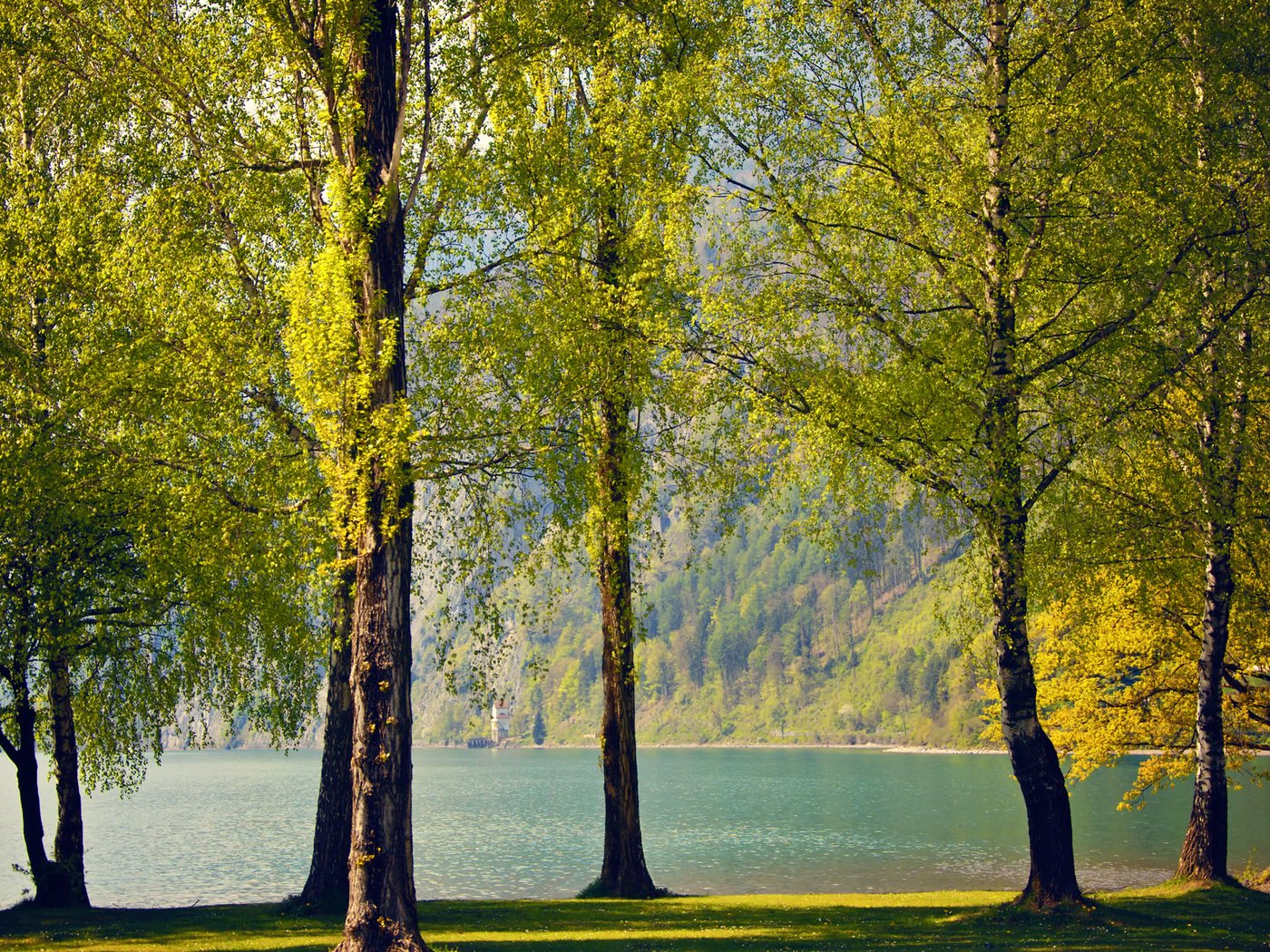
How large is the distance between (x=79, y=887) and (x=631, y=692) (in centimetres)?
1252

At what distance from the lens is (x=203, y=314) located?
19188mm

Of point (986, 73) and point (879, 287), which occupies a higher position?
point (986, 73)

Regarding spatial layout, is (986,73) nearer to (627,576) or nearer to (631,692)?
(627,576)

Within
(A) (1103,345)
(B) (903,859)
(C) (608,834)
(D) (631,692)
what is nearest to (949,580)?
(A) (1103,345)

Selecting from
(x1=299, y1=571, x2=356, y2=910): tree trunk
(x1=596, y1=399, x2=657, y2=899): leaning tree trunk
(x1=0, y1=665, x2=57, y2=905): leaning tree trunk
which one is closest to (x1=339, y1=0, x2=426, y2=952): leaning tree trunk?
(x1=299, y1=571, x2=356, y2=910): tree trunk

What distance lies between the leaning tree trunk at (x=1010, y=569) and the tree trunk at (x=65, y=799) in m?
18.7

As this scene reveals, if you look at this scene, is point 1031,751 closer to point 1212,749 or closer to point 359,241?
point 1212,749

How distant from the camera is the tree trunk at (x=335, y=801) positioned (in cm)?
2016

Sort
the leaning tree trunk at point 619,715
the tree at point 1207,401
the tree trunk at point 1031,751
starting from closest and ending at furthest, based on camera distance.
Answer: the tree at point 1207,401, the tree trunk at point 1031,751, the leaning tree trunk at point 619,715

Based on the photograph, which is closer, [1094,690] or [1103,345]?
[1103,345]

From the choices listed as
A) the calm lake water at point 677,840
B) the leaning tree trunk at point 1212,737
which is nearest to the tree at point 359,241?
the leaning tree trunk at point 1212,737

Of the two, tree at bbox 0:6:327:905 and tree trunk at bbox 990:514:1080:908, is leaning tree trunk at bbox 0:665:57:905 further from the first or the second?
tree trunk at bbox 990:514:1080:908

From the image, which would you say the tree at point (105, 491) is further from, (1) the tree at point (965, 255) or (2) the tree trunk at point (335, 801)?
(1) the tree at point (965, 255)

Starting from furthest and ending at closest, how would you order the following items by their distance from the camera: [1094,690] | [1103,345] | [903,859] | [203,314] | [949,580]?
1. [903,859]
2. [1094,690]
3. [949,580]
4. [203,314]
5. [1103,345]
